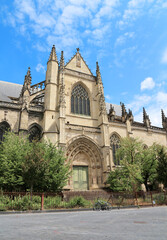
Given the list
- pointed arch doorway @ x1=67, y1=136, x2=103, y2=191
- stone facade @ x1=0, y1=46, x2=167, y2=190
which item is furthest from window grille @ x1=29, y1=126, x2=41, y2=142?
pointed arch doorway @ x1=67, y1=136, x2=103, y2=191

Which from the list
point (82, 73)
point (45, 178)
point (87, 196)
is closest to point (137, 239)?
point (45, 178)

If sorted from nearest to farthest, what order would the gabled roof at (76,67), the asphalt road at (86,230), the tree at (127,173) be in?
the asphalt road at (86,230) < the tree at (127,173) < the gabled roof at (76,67)

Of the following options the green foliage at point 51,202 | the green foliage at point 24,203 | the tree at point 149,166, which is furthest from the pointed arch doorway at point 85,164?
the green foliage at point 24,203

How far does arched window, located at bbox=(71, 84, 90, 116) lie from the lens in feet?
69.9

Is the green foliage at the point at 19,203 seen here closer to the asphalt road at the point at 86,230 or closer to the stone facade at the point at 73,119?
the asphalt road at the point at 86,230

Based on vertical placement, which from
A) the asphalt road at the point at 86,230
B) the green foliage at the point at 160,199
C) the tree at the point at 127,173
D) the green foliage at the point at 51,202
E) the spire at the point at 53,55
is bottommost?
the green foliage at the point at 160,199

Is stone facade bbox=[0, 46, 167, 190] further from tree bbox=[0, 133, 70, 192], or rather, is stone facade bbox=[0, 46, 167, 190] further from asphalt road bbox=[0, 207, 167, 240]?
asphalt road bbox=[0, 207, 167, 240]

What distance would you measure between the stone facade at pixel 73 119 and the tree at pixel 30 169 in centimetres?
359

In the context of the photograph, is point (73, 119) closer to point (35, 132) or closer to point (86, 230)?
point (35, 132)

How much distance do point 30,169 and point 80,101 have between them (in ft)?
42.0

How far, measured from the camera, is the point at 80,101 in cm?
2203

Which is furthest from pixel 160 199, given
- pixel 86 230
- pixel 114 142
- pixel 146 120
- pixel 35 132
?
pixel 146 120

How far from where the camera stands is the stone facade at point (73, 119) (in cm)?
1725

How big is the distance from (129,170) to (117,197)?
3.38 meters
